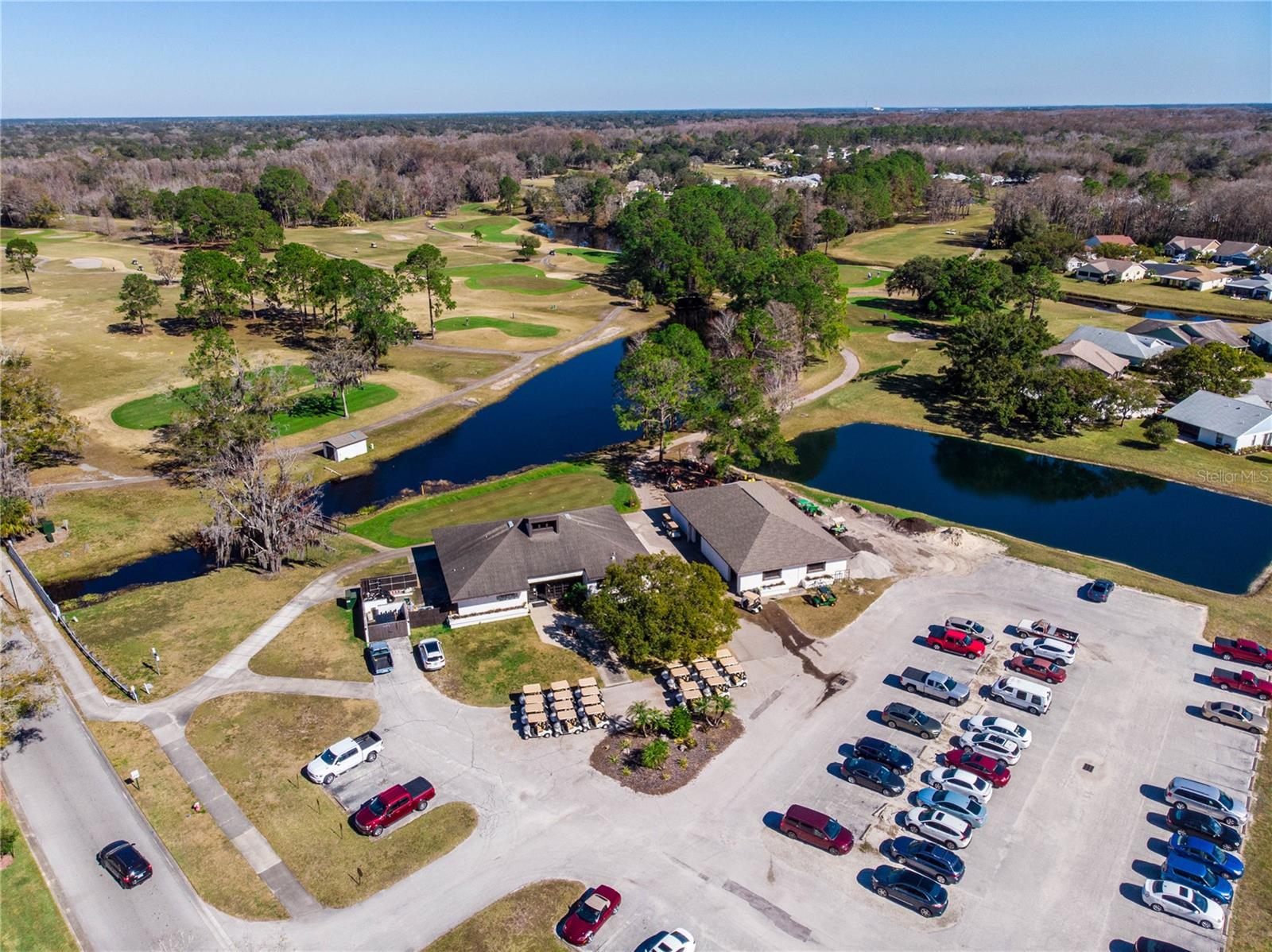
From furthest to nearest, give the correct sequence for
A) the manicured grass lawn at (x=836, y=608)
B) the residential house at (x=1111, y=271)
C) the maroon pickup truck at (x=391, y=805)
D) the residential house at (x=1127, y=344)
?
the residential house at (x=1111, y=271) < the residential house at (x=1127, y=344) < the manicured grass lawn at (x=836, y=608) < the maroon pickup truck at (x=391, y=805)

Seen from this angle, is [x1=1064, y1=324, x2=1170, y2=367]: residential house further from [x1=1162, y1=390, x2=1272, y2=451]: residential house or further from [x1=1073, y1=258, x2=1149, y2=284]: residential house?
[x1=1073, y1=258, x2=1149, y2=284]: residential house

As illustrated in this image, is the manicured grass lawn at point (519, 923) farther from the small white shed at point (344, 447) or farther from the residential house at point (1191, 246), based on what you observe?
the residential house at point (1191, 246)

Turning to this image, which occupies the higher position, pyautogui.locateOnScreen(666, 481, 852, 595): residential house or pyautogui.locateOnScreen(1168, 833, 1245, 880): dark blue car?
pyautogui.locateOnScreen(666, 481, 852, 595): residential house

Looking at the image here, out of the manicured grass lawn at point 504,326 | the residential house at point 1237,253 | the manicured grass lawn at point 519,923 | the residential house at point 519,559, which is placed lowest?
the manicured grass lawn at point 519,923

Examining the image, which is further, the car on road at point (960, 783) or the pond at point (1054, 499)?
the pond at point (1054, 499)

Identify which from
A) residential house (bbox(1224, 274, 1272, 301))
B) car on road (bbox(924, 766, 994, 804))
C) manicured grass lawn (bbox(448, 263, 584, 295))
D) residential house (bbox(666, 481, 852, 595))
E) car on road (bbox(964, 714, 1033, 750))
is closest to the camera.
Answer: car on road (bbox(924, 766, 994, 804))

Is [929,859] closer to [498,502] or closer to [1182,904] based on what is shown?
[1182,904]

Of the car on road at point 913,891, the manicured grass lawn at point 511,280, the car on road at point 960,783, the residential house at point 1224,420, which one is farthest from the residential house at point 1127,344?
the car on road at point 913,891

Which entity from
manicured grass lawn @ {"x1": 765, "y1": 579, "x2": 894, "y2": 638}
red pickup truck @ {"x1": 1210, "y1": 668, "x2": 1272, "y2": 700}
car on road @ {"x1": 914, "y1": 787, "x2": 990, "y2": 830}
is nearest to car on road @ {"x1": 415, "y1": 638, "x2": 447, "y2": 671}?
manicured grass lawn @ {"x1": 765, "y1": 579, "x2": 894, "y2": 638}
